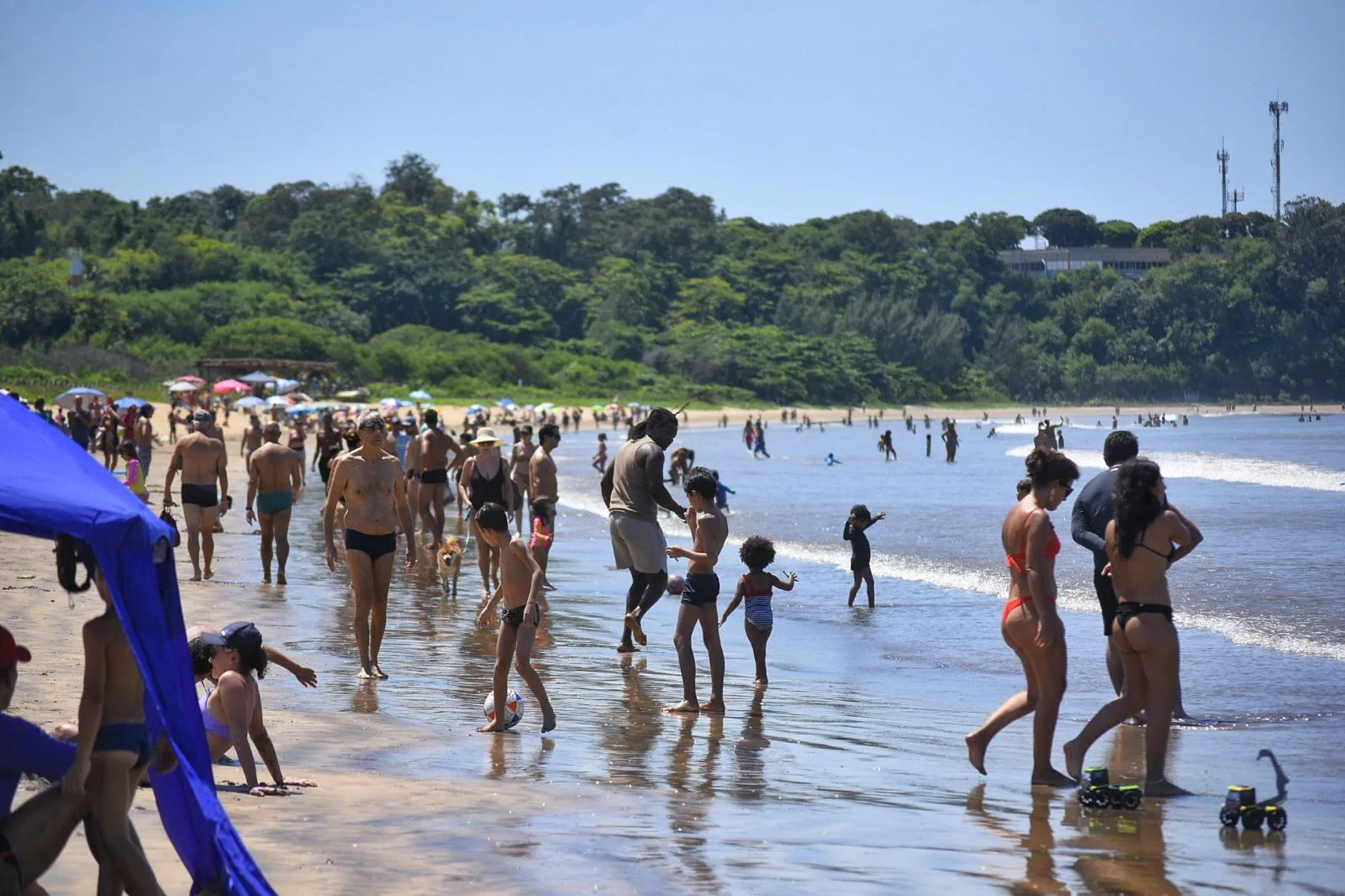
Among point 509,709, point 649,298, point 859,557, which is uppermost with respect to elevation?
point 649,298

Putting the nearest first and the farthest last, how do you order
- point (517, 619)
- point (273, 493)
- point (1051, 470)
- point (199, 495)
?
point (1051, 470), point (517, 619), point (273, 493), point (199, 495)

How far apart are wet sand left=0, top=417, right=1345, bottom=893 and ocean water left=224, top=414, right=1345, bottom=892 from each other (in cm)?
2

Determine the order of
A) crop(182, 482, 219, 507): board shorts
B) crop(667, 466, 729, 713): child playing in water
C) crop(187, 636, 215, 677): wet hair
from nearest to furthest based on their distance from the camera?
crop(187, 636, 215, 677): wet hair, crop(667, 466, 729, 713): child playing in water, crop(182, 482, 219, 507): board shorts

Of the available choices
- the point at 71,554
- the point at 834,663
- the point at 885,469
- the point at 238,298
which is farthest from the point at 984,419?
the point at 71,554

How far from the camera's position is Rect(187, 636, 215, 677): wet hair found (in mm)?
5691

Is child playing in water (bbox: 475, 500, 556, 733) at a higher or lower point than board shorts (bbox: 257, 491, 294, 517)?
lower

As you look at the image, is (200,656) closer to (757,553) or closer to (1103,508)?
(757,553)

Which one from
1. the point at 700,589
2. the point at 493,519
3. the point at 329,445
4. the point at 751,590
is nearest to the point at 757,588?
the point at 751,590

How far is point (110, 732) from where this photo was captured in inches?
166

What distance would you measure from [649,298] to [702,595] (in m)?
110

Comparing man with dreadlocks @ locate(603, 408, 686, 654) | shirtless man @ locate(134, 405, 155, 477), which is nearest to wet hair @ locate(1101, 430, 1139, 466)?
man with dreadlocks @ locate(603, 408, 686, 654)

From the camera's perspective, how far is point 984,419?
108m

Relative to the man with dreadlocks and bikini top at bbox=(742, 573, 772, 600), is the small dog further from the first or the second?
bikini top at bbox=(742, 573, 772, 600)

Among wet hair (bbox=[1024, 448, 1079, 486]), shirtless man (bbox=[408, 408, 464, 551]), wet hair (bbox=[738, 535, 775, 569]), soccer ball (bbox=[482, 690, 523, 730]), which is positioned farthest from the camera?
shirtless man (bbox=[408, 408, 464, 551])
